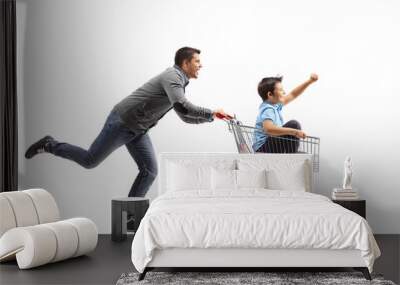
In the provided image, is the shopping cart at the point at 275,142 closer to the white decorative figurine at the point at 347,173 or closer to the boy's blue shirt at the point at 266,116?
the boy's blue shirt at the point at 266,116

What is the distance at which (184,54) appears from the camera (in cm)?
747

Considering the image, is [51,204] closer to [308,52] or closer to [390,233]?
[308,52]

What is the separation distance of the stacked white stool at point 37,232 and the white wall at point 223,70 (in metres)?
1.51

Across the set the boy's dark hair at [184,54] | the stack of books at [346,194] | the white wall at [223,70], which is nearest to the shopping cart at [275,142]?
the white wall at [223,70]

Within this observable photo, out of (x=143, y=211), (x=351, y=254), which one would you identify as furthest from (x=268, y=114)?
(x=351, y=254)

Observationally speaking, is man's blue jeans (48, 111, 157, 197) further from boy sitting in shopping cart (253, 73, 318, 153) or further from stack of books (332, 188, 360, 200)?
stack of books (332, 188, 360, 200)

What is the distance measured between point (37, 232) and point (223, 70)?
2999mm

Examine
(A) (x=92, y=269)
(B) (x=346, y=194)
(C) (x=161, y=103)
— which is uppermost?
(C) (x=161, y=103)

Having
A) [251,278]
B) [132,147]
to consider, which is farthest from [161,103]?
[251,278]

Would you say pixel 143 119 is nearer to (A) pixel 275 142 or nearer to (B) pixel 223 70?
(B) pixel 223 70

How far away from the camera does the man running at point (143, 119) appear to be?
7.40 meters

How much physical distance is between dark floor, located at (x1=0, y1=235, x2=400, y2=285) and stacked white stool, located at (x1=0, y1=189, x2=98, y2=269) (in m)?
0.08

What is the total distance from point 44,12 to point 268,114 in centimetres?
274

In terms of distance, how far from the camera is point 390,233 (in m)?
7.43
